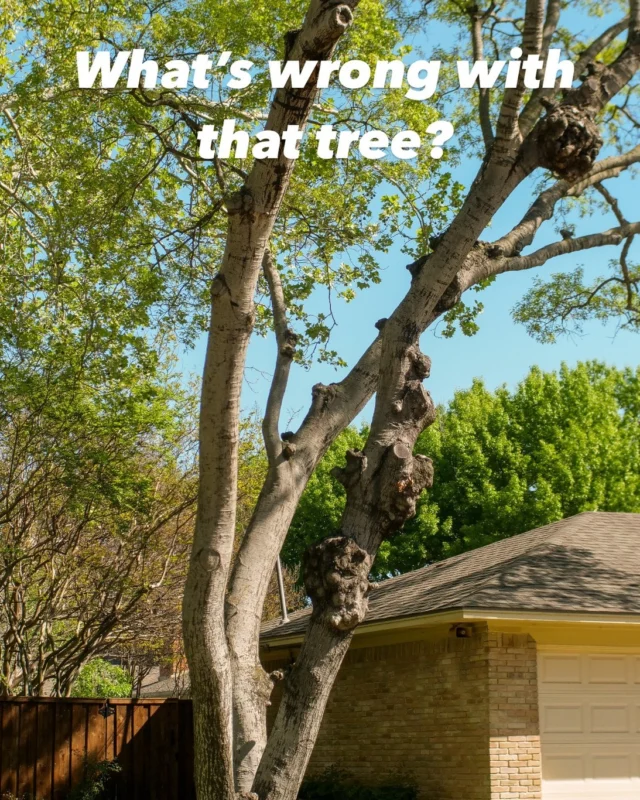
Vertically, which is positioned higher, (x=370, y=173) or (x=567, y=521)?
(x=370, y=173)

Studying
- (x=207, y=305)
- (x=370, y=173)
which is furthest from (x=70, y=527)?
(x=370, y=173)

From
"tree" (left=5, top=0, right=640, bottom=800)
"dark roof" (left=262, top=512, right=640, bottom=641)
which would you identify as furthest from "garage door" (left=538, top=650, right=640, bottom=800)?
"tree" (left=5, top=0, right=640, bottom=800)

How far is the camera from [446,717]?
39.3ft

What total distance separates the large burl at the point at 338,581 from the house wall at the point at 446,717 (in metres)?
4.80

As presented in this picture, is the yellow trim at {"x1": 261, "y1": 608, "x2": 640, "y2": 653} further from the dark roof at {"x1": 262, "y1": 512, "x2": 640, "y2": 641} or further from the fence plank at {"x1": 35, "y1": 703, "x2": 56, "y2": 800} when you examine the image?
the fence plank at {"x1": 35, "y1": 703, "x2": 56, "y2": 800}

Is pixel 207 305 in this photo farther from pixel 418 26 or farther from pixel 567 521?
pixel 567 521

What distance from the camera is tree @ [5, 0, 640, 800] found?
6.55 metres

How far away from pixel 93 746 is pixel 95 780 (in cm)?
54

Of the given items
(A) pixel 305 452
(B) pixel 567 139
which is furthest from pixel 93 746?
(B) pixel 567 139

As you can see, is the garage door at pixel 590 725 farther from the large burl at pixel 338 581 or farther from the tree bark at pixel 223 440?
the tree bark at pixel 223 440

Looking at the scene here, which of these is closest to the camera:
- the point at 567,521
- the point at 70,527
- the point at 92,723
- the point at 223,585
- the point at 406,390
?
the point at 223,585

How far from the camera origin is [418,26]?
43.4 feet

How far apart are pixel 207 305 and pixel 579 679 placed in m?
7.21

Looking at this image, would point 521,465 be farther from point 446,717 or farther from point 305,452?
point 305,452
